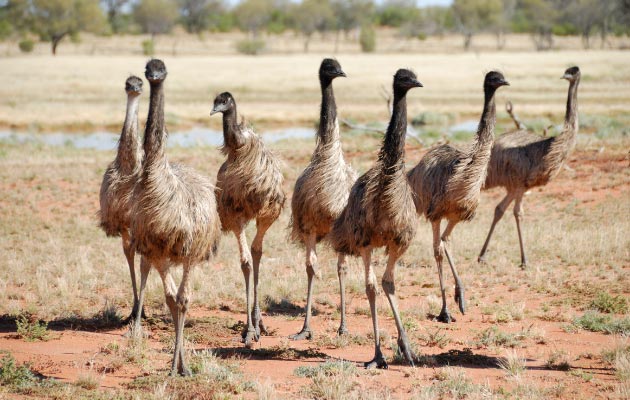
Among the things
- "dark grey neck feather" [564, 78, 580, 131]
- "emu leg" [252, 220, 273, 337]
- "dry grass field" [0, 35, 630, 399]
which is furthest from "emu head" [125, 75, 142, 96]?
"dark grey neck feather" [564, 78, 580, 131]

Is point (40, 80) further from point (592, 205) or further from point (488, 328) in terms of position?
point (488, 328)

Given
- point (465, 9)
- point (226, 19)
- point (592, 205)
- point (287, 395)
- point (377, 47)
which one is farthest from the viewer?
point (226, 19)

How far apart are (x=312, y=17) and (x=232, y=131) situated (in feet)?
276

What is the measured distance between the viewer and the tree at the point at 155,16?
92.1 m

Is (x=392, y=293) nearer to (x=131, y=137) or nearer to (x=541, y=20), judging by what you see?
(x=131, y=137)

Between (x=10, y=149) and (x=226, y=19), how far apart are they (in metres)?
85.6

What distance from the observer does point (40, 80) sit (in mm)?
44188

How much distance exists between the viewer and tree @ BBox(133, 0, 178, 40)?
3627 inches

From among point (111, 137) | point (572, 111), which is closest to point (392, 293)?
point (572, 111)

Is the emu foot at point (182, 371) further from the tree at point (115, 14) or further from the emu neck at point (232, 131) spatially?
the tree at point (115, 14)

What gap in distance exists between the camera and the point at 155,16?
92.1 m

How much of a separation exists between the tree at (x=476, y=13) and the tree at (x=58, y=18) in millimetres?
38700

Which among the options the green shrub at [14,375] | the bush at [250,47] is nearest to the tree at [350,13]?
the bush at [250,47]

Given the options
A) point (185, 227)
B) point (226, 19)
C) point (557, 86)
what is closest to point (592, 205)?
point (185, 227)
